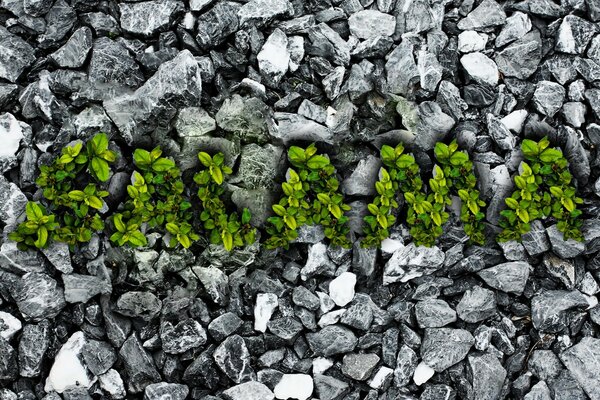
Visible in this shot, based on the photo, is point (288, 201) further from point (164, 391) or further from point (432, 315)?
point (164, 391)

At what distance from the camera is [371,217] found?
12.2ft

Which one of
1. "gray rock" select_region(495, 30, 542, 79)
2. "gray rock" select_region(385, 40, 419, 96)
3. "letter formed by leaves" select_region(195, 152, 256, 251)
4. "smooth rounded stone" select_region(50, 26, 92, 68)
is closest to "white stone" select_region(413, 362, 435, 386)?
"letter formed by leaves" select_region(195, 152, 256, 251)

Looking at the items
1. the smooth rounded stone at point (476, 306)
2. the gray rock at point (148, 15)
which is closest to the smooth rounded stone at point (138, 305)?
the gray rock at point (148, 15)

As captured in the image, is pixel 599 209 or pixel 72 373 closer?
pixel 72 373

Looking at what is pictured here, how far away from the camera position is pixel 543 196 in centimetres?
379

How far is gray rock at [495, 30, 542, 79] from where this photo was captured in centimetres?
379

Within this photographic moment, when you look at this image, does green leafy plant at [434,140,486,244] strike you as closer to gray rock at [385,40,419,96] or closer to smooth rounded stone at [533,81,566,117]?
gray rock at [385,40,419,96]

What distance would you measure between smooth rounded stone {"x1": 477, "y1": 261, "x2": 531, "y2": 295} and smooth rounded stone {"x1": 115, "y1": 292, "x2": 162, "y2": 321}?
4.98 feet

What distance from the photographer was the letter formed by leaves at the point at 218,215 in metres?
3.59

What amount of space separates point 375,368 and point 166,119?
1.46 meters

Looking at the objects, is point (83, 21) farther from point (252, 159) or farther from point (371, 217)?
point (371, 217)

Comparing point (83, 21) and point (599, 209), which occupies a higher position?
point (83, 21)

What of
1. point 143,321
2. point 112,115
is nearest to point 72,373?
point 143,321

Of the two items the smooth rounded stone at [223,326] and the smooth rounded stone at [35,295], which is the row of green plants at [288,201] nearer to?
the smooth rounded stone at [35,295]
